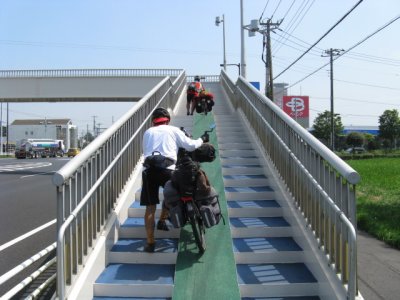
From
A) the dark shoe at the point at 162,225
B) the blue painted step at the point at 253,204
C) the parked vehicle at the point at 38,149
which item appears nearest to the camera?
the dark shoe at the point at 162,225

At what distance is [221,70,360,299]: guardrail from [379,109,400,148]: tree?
6230 cm

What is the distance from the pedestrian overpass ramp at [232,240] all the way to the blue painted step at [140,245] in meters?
0.01

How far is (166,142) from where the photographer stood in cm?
→ 552

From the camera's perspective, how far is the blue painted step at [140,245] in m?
5.28

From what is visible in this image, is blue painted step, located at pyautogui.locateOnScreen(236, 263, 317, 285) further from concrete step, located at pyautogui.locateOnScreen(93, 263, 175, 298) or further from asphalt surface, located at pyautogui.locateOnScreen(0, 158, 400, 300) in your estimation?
asphalt surface, located at pyautogui.locateOnScreen(0, 158, 400, 300)

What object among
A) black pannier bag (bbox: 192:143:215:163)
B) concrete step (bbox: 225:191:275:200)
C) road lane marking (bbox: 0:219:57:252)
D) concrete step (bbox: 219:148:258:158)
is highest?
black pannier bag (bbox: 192:143:215:163)

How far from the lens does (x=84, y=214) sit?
181 inches

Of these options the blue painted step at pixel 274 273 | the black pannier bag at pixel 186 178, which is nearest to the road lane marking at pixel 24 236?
the black pannier bag at pixel 186 178

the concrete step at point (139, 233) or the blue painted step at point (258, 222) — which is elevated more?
the blue painted step at point (258, 222)

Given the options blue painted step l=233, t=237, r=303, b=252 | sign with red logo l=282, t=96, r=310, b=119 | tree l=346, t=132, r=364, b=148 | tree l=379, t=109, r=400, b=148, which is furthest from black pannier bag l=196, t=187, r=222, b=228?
tree l=379, t=109, r=400, b=148

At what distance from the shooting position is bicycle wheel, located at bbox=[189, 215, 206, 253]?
4.91 meters

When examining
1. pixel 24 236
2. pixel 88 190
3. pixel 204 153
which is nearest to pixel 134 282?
pixel 88 190

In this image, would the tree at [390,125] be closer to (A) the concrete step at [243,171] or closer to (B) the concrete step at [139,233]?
(A) the concrete step at [243,171]

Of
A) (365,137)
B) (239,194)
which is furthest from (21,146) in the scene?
(239,194)
